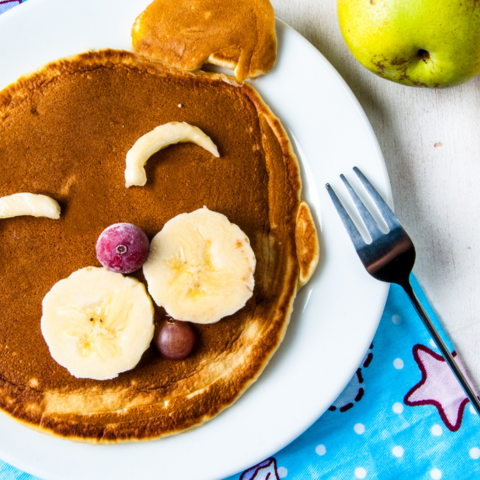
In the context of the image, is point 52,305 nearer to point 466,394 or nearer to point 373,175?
point 373,175

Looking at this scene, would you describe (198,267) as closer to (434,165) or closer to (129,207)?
(129,207)

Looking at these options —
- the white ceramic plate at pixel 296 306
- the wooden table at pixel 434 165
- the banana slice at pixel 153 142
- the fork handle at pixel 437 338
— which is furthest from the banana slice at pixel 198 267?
the wooden table at pixel 434 165

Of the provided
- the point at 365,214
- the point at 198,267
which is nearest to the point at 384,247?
the point at 365,214

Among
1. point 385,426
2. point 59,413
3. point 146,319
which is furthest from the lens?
point 385,426

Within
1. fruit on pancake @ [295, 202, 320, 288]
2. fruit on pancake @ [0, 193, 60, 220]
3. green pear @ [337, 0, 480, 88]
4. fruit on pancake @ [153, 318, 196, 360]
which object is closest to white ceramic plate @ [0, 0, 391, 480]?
fruit on pancake @ [295, 202, 320, 288]

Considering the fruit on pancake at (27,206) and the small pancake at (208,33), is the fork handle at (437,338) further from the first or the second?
the fruit on pancake at (27,206)

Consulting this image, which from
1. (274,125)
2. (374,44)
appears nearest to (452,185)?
(374,44)
